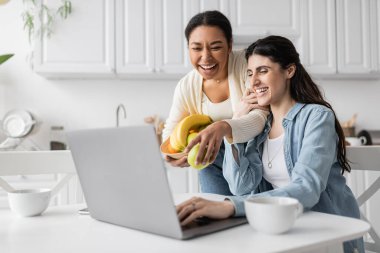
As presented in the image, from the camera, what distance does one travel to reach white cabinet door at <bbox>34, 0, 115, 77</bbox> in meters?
2.78

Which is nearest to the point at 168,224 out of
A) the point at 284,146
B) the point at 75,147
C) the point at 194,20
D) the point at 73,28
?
the point at 75,147

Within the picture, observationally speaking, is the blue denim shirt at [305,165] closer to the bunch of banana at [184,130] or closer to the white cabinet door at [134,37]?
the bunch of banana at [184,130]

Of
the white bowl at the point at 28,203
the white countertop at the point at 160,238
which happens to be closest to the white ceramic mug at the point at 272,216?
the white countertop at the point at 160,238

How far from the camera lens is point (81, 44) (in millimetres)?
2805

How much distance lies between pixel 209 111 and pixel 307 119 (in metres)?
0.45

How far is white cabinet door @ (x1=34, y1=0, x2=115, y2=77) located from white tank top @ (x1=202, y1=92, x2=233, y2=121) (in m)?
1.44

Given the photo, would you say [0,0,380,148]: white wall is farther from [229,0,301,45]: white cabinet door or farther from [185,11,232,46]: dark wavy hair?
[185,11,232,46]: dark wavy hair

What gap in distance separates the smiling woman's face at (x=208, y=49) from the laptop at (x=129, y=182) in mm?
715

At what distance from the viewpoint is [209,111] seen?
5.13ft

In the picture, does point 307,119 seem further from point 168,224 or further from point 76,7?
point 76,7

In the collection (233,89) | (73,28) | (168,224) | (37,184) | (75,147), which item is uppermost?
(73,28)

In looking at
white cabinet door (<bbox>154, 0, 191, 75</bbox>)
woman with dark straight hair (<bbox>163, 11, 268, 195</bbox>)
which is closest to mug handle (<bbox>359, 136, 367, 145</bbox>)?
white cabinet door (<bbox>154, 0, 191, 75</bbox>)

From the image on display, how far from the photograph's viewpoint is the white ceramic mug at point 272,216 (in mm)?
713

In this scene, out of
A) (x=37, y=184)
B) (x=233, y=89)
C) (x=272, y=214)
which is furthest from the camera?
(x=37, y=184)
